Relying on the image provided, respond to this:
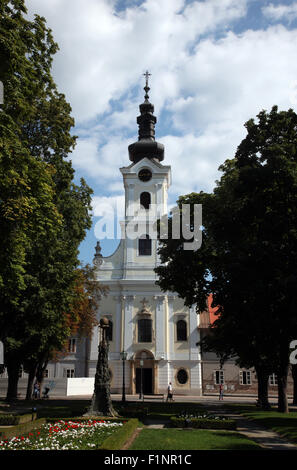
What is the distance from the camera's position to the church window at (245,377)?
43781mm

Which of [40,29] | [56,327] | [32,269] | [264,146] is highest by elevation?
[40,29]

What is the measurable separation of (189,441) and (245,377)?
34.9 metres

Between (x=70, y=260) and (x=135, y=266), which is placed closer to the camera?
(x=70, y=260)

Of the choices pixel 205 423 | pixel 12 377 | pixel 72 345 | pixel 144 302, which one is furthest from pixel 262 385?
pixel 72 345

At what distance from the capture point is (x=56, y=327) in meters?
22.2

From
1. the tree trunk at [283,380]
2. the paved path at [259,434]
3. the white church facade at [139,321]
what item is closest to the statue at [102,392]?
the paved path at [259,434]

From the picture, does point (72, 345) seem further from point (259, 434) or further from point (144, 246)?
point (259, 434)

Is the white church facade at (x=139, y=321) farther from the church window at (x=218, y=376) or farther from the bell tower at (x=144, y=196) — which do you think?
the church window at (x=218, y=376)

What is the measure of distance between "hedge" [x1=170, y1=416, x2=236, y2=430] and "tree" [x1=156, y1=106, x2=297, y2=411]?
143 inches

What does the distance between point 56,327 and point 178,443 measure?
1246 centimetres

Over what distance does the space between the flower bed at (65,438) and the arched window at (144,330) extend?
28.2m
